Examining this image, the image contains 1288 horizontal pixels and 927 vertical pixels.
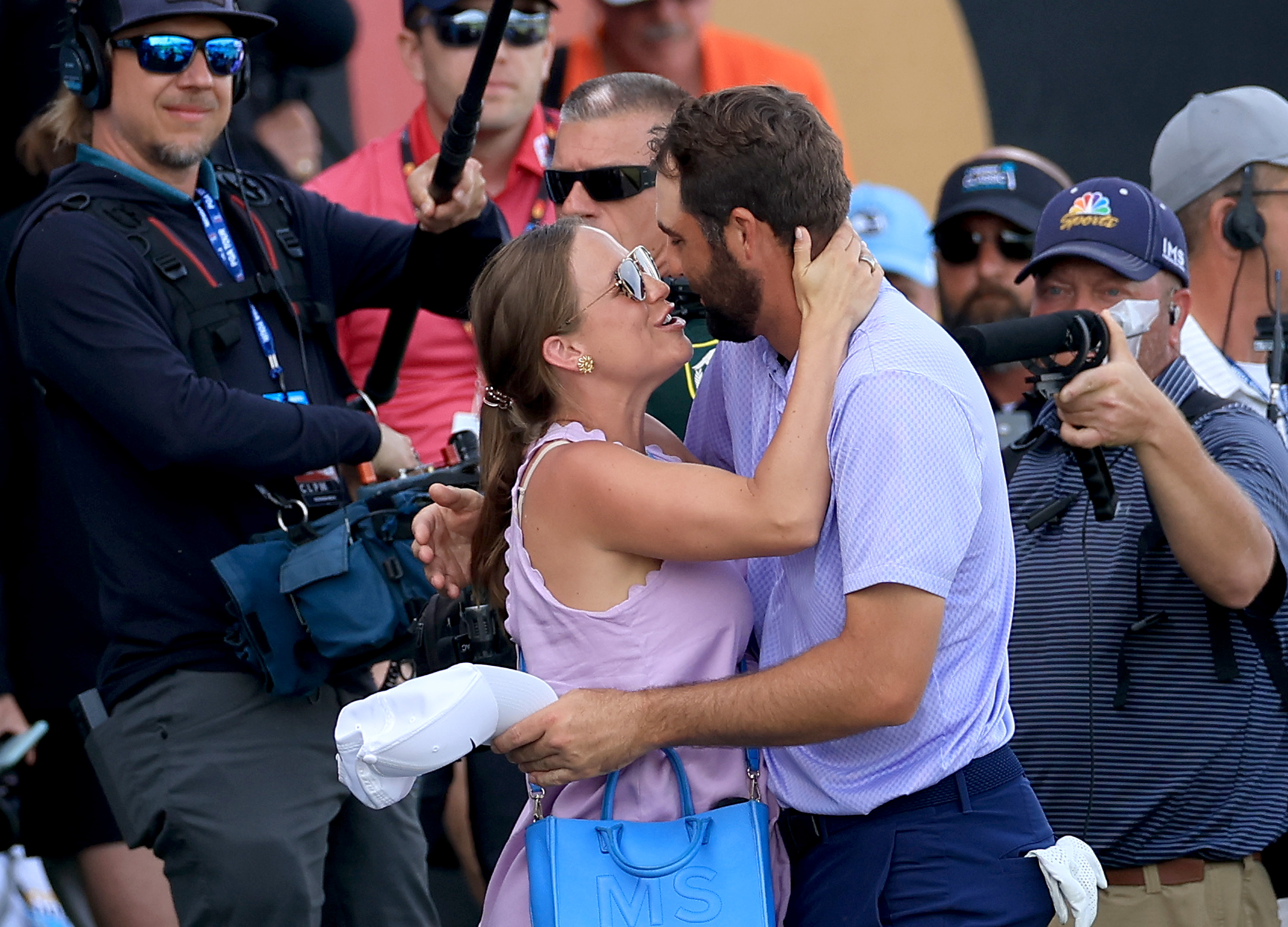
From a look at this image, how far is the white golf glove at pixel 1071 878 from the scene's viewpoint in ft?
7.56

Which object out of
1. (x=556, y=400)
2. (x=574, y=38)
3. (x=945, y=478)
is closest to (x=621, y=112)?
(x=556, y=400)

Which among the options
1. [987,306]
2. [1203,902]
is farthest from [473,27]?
[1203,902]

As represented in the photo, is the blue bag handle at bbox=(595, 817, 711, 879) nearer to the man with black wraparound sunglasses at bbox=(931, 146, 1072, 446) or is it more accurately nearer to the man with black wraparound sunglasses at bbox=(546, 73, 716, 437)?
the man with black wraparound sunglasses at bbox=(546, 73, 716, 437)

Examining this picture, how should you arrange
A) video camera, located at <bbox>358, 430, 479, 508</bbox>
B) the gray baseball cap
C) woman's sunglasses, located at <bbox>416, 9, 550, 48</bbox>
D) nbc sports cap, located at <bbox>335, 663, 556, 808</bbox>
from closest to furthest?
1. nbc sports cap, located at <bbox>335, 663, 556, 808</bbox>
2. video camera, located at <bbox>358, 430, 479, 508</bbox>
3. the gray baseball cap
4. woman's sunglasses, located at <bbox>416, 9, 550, 48</bbox>

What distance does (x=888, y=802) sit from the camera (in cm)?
236

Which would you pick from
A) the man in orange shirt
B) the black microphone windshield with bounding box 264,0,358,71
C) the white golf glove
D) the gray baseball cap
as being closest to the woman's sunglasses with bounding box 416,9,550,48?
the man in orange shirt

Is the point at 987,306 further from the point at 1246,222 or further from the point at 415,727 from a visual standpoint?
the point at 415,727

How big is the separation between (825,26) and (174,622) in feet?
15.0

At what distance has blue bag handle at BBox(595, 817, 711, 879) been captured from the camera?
2318 millimetres

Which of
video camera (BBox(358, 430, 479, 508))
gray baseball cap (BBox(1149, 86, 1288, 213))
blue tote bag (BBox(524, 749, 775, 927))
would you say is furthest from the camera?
gray baseball cap (BBox(1149, 86, 1288, 213))

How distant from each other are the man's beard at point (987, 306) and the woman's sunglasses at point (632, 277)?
7.65ft

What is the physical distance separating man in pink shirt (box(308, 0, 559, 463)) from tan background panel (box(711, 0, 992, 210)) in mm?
2370

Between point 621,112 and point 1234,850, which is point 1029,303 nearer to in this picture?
point 621,112

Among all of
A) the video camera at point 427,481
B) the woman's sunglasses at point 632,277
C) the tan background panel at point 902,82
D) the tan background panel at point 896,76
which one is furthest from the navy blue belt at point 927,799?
the tan background panel at point 902,82
